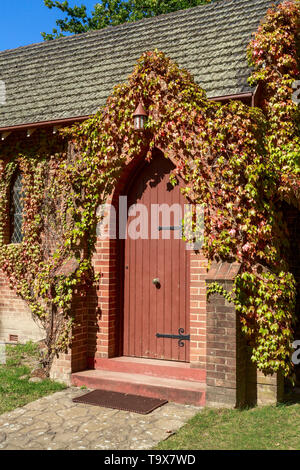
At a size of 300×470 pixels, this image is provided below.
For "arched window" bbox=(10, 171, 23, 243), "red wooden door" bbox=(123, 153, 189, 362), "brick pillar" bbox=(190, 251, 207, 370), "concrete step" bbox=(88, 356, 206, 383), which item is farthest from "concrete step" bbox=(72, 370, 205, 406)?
"arched window" bbox=(10, 171, 23, 243)

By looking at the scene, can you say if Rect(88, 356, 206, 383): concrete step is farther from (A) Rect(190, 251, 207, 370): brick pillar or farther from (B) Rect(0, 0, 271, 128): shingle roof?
(B) Rect(0, 0, 271, 128): shingle roof

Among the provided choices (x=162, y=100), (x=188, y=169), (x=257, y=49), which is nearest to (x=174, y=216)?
(x=188, y=169)

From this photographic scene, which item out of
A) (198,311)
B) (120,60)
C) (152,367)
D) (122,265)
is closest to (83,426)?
(152,367)

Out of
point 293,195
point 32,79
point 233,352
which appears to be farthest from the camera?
point 32,79

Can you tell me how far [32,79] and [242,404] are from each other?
7799 mm

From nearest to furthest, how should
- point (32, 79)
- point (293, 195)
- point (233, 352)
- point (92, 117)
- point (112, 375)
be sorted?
1. point (233, 352)
2. point (293, 195)
3. point (112, 375)
4. point (92, 117)
5. point (32, 79)

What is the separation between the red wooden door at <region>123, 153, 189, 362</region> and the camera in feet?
21.3

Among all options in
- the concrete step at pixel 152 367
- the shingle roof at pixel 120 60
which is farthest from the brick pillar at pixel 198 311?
the shingle roof at pixel 120 60

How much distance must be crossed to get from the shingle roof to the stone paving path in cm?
442

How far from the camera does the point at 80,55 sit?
9555mm

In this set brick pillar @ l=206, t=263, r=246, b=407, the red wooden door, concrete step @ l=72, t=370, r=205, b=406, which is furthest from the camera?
the red wooden door

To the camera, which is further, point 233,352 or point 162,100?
point 162,100

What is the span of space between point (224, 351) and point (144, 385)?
1251mm

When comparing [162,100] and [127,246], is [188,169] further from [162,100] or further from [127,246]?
[127,246]
